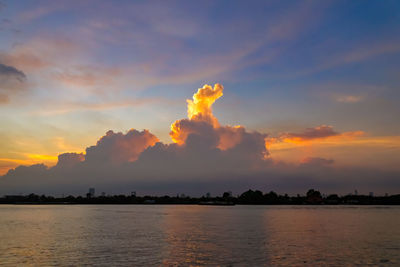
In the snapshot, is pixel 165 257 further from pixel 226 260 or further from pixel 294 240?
pixel 294 240

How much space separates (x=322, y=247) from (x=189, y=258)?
2526cm

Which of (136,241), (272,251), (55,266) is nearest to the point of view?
(55,266)

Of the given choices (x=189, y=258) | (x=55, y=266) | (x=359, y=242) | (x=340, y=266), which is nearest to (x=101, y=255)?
(x=55, y=266)

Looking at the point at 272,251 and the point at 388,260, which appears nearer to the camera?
the point at 388,260

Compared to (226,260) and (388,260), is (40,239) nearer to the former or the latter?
(226,260)

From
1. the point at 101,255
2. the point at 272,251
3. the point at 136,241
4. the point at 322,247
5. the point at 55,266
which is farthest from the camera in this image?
the point at 136,241

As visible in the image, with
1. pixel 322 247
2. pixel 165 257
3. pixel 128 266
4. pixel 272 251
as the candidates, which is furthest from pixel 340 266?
pixel 128 266

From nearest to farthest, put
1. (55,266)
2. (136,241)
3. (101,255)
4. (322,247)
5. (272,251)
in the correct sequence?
(55,266) → (101,255) → (272,251) → (322,247) → (136,241)

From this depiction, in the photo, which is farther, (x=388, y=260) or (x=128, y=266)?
(x=388, y=260)

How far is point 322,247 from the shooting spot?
6172 cm

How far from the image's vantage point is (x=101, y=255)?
170ft

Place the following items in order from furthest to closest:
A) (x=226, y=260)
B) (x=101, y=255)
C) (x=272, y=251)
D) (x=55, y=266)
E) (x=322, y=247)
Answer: (x=322, y=247) < (x=272, y=251) < (x=101, y=255) < (x=226, y=260) < (x=55, y=266)

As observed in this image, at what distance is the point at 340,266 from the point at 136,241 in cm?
3727

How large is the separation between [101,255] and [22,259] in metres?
10.1
